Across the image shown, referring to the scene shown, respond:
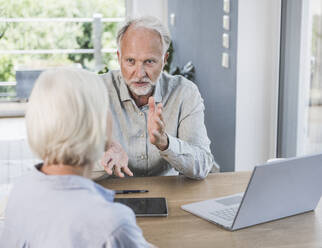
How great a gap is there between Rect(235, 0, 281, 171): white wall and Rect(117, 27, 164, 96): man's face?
1256 millimetres

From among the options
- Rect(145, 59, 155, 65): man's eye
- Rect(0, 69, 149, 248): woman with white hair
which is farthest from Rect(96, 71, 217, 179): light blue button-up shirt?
Rect(0, 69, 149, 248): woman with white hair

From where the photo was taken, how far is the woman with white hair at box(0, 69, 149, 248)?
848 millimetres

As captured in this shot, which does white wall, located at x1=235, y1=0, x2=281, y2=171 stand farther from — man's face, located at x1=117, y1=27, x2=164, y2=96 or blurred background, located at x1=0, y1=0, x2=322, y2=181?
man's face, located at x1=117, y1=27, x2=164, y2=96

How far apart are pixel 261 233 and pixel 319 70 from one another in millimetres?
1605

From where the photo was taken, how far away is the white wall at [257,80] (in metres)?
3.10

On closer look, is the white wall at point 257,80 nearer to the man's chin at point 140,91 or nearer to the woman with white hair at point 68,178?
the man's chin at point 140,91

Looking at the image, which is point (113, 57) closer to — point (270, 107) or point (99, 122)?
point (270, 107)

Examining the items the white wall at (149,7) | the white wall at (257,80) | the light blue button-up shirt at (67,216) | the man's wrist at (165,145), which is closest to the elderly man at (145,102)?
the man's wrist at (165,145)

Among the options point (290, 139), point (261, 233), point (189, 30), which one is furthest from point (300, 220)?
point (189, 30)

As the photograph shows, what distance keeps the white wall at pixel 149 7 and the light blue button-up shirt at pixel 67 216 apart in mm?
4341

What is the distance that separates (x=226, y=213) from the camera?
1407 mm

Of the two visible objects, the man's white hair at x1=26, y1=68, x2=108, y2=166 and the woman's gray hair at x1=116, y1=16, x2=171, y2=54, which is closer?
the man's white hair at x1=26, y1=68, x2=108, y2=166

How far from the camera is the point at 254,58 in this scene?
3158 millimetres

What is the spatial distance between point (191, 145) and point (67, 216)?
1.11 meters
